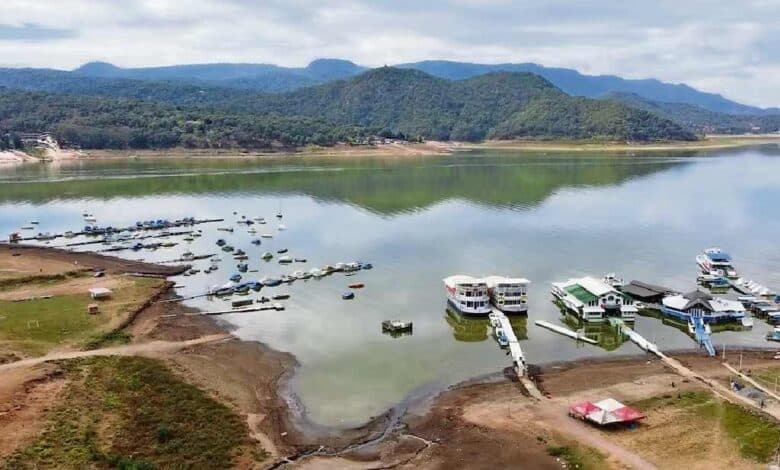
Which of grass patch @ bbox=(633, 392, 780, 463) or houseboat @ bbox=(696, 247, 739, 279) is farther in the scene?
houseboat @ bbox=(696, 247, 739, 279)

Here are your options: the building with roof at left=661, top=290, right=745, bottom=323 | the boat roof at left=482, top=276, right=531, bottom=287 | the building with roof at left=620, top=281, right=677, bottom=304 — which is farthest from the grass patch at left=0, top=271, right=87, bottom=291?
the building with roof at left=661, top=290, right=745, bottom=323

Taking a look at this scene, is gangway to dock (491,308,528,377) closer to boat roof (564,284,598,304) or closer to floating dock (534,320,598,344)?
floating dock (534,320,598,344)

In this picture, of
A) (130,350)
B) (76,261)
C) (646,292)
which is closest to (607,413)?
(646,292)

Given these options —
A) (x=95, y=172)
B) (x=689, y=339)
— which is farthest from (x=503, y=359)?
(x=95, y=172)

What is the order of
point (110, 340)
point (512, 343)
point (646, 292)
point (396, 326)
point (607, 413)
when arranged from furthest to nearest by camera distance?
point (646, 292) < point (396, 326) < point (512, 343) < point (110, 340) < point (607, 413)

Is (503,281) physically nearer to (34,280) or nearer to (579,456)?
(579,456)
